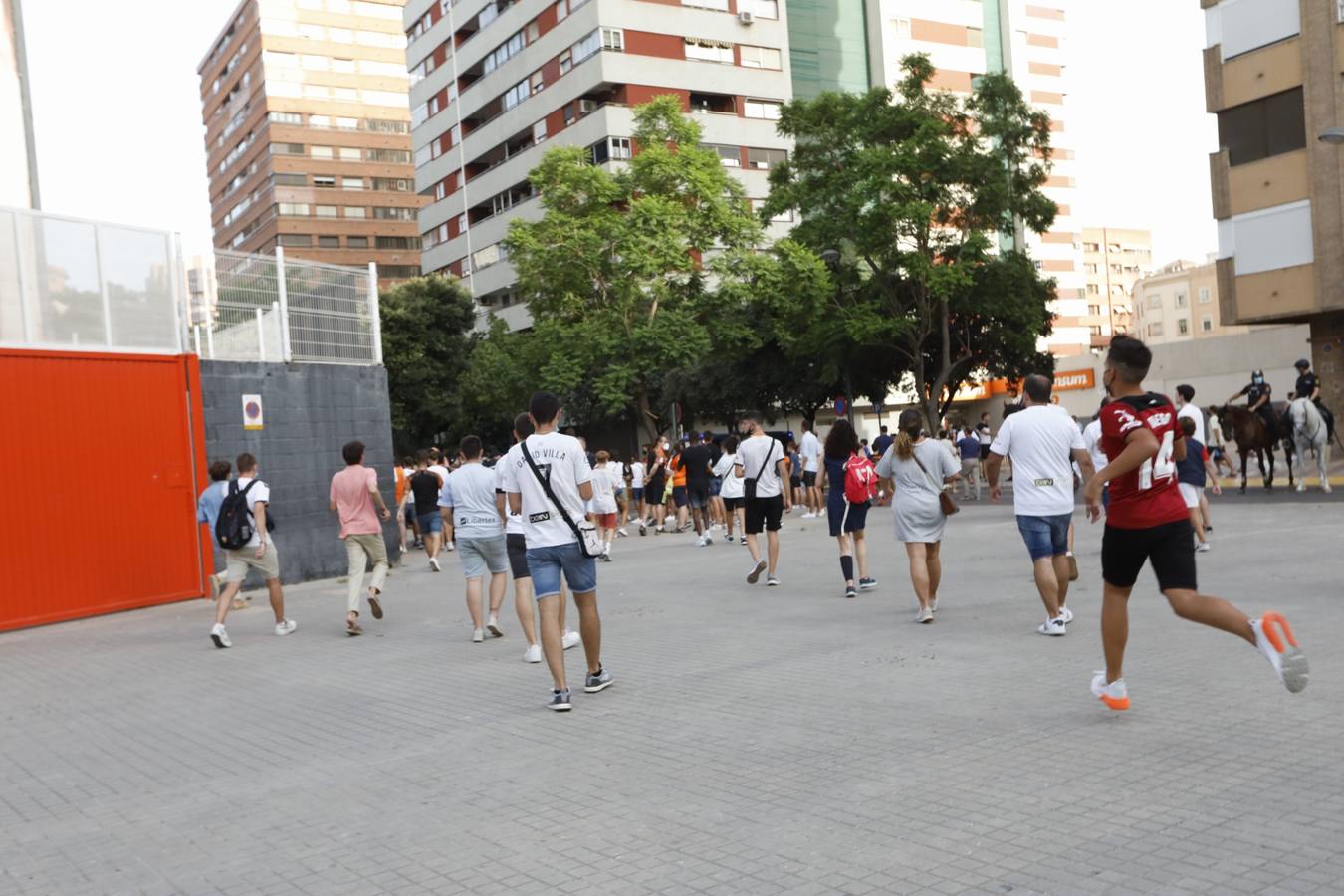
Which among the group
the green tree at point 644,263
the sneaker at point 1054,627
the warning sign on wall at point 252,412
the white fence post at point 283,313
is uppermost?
the green tree at point 644,263

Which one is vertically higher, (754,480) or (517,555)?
(754,480)

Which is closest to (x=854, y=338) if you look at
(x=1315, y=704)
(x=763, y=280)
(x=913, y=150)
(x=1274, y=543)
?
(x=763, y=280)

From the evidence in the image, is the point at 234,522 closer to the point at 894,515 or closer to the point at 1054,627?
the point at 894,515

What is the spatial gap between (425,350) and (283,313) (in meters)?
32.3

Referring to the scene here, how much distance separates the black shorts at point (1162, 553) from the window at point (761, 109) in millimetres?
55391

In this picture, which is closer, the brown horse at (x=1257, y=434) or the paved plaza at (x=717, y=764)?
the paved plaza at (x=717, y=764)

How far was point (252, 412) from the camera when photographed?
17625 mm

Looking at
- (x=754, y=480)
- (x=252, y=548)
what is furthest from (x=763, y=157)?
(x=252, y=548)

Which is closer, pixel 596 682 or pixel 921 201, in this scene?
pixel 596 682

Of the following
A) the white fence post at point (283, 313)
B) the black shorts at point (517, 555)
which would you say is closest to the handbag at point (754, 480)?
the black shorts at point (517, 555)

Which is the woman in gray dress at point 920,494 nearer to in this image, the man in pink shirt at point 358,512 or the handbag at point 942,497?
the handbag at point 942,497

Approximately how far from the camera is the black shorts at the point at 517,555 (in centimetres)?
898

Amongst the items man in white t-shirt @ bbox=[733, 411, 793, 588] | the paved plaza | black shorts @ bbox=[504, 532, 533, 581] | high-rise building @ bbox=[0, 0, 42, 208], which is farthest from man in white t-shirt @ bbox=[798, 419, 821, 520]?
black shorts @ bbox=[504, 532, 533, 581]

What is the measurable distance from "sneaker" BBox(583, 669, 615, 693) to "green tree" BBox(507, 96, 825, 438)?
1153 inches
